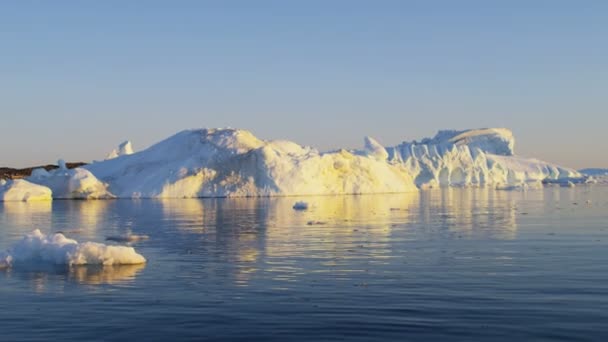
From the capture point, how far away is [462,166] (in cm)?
9300

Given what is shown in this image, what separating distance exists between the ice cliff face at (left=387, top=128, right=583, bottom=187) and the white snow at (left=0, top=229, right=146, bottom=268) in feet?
233

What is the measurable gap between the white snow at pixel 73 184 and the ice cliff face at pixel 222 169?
2.22 m

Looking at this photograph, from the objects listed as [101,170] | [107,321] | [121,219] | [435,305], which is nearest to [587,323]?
[435,305]

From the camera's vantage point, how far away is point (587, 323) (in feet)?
26.1

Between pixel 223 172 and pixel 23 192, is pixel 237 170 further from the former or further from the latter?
pixel 23 192

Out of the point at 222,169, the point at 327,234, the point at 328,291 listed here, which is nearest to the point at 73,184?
the point at 222,169

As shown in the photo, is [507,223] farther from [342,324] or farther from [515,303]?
[342,324]

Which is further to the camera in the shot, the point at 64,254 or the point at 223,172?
the point at 223,172

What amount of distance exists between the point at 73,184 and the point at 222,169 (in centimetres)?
1116

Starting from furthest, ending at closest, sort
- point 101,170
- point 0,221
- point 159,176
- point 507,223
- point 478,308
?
point 101,170, point 159,176, point 0,221, point 507,223, point 478,308

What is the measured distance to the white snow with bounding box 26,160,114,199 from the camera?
174 feet

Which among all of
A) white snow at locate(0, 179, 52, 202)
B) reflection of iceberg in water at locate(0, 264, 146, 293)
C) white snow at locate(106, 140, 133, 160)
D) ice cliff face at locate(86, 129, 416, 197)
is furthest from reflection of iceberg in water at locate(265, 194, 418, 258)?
white snow at locate(106, 140, 133, 160)

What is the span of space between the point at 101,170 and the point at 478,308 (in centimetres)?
5537

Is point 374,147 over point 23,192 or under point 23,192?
over
